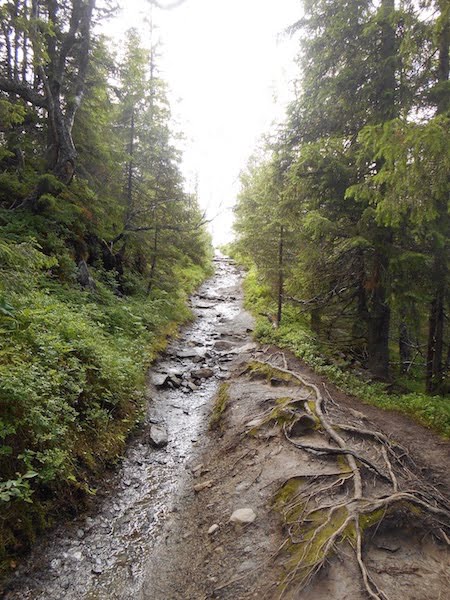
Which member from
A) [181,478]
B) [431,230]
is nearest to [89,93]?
[431,230]

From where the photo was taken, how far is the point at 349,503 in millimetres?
4195

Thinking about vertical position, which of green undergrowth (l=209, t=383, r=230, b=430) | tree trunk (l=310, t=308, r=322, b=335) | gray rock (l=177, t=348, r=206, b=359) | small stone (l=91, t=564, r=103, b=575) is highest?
tree trunk (l=310, t=308, r=322, b=335)

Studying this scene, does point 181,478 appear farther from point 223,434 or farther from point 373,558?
point 373,558

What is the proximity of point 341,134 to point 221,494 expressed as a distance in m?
10.4

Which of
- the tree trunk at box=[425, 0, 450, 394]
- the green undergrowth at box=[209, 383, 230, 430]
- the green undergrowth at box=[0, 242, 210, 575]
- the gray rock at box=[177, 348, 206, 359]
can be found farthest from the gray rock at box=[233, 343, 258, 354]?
the tree trunk at box=[425, 0, 450, 394]

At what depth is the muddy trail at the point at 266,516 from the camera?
3.63 metres

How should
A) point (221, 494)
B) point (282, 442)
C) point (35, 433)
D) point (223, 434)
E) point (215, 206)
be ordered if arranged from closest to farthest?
point (35, 433) → point (221, 494) → point (282, 442) → point (223, 434) → point (215, 206)

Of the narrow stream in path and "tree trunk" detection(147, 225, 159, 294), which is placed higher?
"tree trunk" detection(147, 225, 159, 294)

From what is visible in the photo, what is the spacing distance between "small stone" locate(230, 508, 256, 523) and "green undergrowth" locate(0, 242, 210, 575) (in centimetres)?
231

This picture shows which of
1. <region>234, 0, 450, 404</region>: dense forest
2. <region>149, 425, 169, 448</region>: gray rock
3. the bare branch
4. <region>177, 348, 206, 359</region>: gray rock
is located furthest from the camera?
<region>177, 348, 206, 359</region>: gray rock

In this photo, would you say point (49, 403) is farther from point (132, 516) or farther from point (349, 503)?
point (349, 503)

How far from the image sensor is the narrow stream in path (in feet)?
13.3

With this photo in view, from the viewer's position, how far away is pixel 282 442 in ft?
20.0

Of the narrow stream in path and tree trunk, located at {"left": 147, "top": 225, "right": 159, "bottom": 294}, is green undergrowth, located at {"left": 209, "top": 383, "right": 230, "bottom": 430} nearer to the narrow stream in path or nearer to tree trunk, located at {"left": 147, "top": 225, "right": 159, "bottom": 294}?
the narrow stream in path
